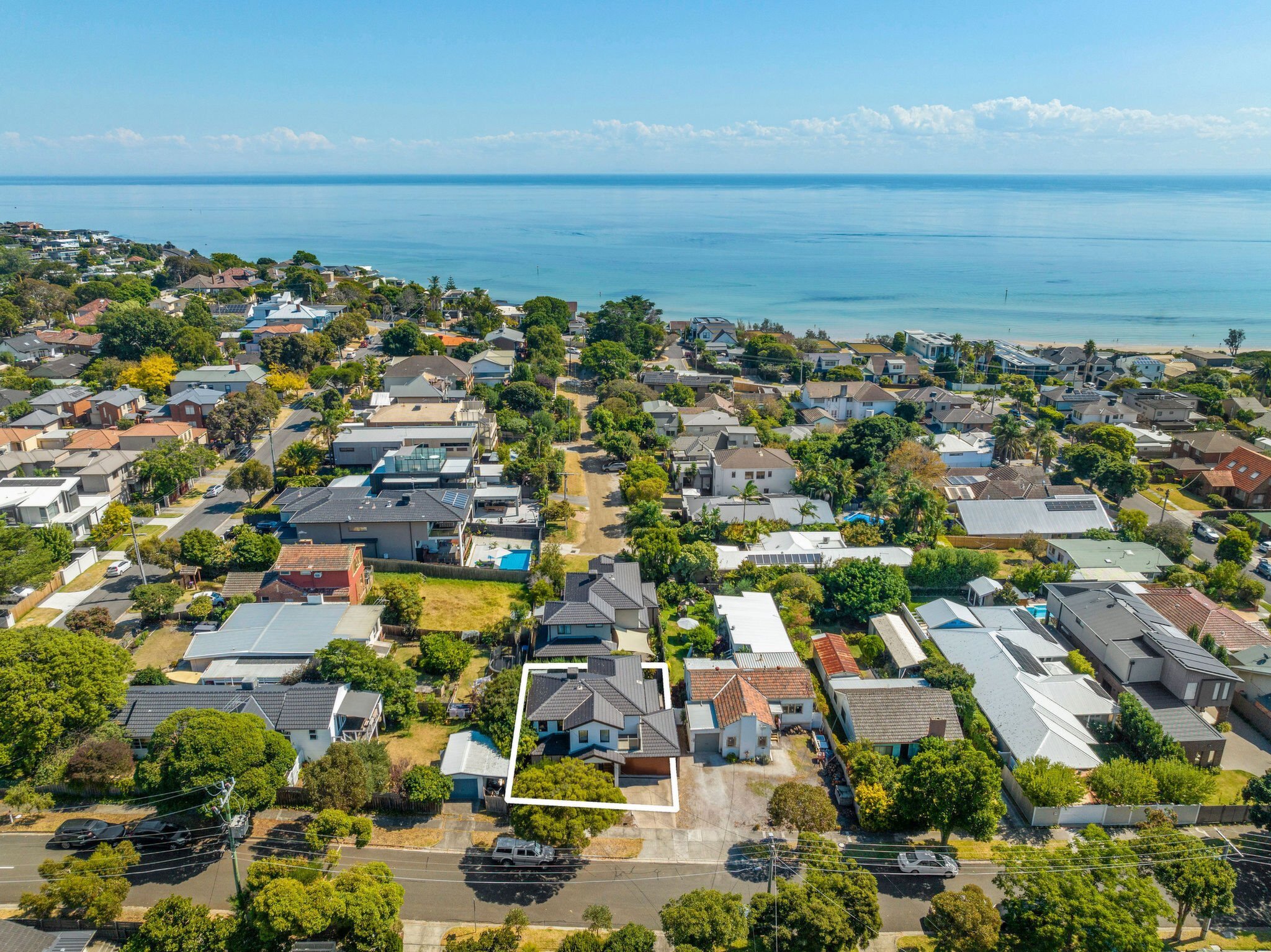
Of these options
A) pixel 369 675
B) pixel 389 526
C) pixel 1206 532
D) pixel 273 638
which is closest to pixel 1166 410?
pixel 1206 532

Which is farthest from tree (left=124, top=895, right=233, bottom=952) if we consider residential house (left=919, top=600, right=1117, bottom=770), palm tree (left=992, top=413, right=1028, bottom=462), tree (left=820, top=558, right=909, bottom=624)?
palm tree (left=992, top=413, right=1028, bottom=462)

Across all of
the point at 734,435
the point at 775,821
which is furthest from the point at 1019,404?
the point at 775,821

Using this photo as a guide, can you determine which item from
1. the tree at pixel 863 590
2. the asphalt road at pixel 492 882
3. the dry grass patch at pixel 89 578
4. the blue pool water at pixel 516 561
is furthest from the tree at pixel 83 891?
the tree at pixel 863 590

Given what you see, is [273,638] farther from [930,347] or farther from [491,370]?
[930,347]

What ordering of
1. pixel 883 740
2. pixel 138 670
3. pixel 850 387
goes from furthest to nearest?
pixel 850 387
pixel 138 670
pixel 883 740

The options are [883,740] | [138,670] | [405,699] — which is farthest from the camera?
[138,670]

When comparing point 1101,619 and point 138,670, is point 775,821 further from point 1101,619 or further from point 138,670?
point 138,670

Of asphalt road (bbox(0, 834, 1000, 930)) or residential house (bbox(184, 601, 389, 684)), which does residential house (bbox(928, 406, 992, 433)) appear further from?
residential house (bbox(184, 601, 389, 684))

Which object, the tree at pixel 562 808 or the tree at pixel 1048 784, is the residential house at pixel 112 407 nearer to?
the tree at pixel 562 808
